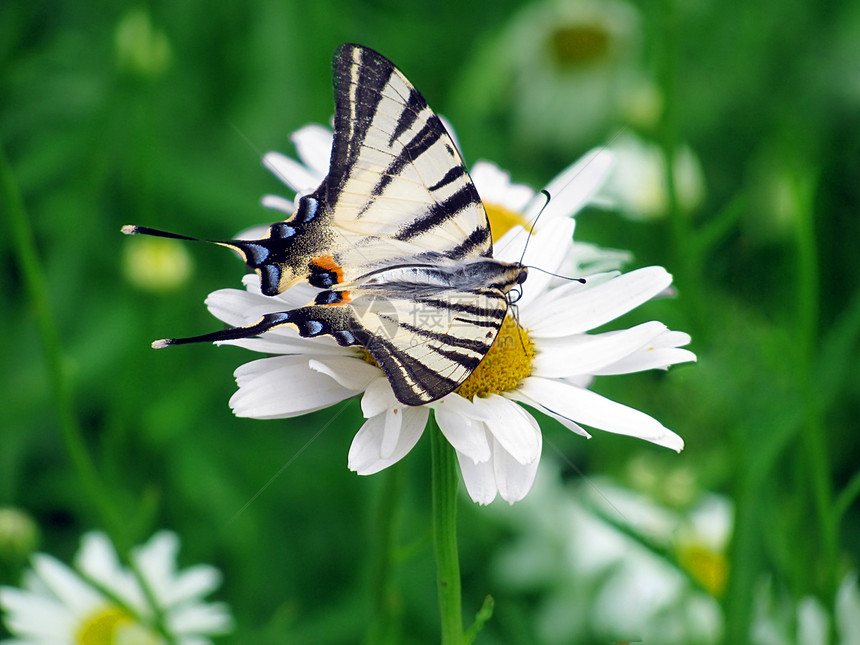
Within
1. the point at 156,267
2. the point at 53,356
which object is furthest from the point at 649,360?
the point at 156,267

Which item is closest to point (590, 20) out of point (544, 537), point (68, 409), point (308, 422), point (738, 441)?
point (308, 422)

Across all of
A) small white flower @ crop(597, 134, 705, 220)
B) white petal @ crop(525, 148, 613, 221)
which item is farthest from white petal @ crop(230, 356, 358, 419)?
small white flower @ crop(597, 134, 705, 220)

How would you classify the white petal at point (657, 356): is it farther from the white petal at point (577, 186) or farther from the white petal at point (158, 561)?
the white petal at point (158, 561)

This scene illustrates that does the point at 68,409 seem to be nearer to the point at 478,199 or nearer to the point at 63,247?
the point at 478,199

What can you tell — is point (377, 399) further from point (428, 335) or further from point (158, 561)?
point (158, 561)

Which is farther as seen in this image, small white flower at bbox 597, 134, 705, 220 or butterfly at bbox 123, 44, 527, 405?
small white flower at bbox 597, 134, 705, 220

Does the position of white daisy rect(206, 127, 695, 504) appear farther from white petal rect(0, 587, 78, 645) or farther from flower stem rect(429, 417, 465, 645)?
white petal rect(0, 587, 78, 645)
